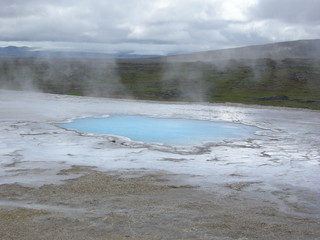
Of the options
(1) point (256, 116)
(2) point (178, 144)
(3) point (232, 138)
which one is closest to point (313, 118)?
(1) point (256, 116)

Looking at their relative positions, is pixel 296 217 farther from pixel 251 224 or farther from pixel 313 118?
pixel 313 118

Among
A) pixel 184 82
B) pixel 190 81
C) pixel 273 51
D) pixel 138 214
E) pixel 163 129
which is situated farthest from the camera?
pixel 273 51

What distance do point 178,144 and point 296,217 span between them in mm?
8382

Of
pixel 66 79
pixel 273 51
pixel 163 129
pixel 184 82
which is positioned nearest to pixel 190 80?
pixel 184 82

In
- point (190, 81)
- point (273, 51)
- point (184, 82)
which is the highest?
point (273, 51)

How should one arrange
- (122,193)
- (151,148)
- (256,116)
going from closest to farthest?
(122,193)
(151,148)
(256,116)

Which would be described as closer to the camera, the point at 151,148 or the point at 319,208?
the point at 319,208

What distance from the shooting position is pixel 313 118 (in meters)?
28.9

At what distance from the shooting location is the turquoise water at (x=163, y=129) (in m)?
18.3

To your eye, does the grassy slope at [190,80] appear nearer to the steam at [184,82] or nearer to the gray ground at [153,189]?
the steam at [184,82]

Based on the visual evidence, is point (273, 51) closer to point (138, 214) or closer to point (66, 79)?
point (66, 79)

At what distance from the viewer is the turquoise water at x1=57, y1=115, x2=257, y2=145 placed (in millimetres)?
18312

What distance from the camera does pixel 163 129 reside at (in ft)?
68.9

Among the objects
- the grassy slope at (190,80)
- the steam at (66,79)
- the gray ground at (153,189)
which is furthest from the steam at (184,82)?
the gray ground at (153,189)
